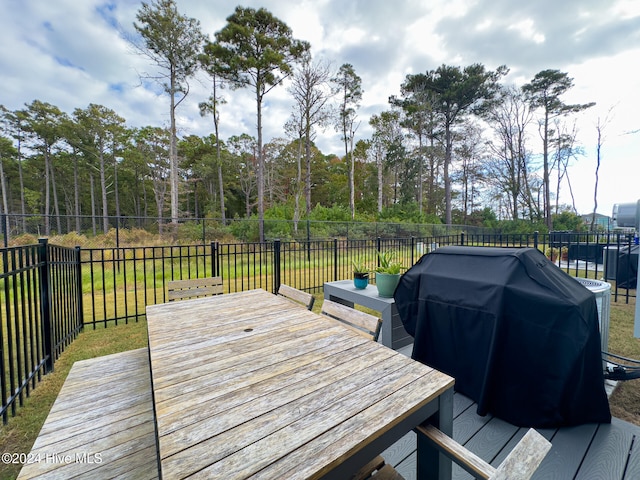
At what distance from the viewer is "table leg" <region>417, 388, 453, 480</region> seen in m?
1.21

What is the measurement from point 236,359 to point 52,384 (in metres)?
2.57

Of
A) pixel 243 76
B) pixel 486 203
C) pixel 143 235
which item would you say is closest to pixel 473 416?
pixel 143 235

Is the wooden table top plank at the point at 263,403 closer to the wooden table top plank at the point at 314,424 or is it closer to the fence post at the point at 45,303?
the wooden table top plank at the point at 314,424

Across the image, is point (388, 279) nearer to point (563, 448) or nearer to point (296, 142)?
point (563, 448)

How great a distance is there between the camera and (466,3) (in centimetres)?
722

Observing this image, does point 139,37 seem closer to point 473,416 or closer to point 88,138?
point 88,138

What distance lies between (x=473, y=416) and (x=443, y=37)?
11.8 meters

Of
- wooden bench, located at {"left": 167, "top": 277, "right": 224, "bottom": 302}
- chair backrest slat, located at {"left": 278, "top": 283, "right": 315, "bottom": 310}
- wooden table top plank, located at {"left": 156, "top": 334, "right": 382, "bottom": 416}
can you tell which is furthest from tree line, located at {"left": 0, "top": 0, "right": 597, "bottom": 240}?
wooden table top plank, located at {"left": 156, "top": 334, "right": 382, "bottom": 416}

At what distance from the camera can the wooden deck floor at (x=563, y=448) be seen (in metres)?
1.50

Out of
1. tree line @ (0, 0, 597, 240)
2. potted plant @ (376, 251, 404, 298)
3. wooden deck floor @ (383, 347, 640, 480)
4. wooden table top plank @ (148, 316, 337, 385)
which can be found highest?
tree line @ (0, 0, 597, 240)

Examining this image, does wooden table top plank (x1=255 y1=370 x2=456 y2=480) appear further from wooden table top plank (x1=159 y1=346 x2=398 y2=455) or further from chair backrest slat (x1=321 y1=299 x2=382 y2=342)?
chair backrest slat (x1=321 y1=299 x2=382 y2=342)

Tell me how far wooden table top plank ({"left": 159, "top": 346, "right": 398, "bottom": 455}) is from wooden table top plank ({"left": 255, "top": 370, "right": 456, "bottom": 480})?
152 mm

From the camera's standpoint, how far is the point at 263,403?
111cm

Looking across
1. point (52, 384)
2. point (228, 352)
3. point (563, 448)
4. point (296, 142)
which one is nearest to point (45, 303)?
point (52, 384)
